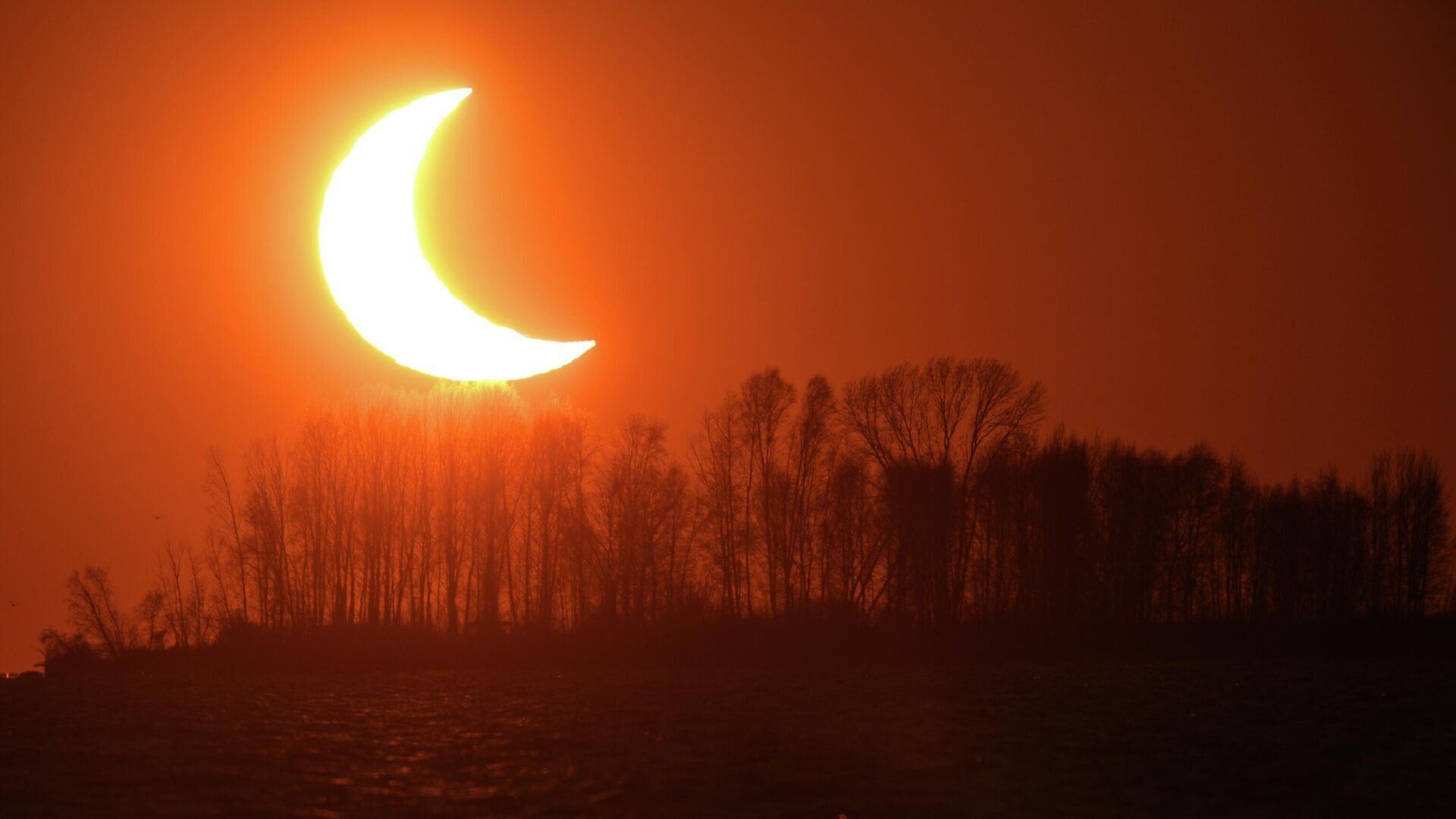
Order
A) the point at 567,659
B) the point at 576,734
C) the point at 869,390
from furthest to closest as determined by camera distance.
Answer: the point at 869,390 → the point at 567,659 → the point at 576,734

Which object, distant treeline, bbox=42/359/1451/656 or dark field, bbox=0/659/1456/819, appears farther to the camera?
distant treeline, bbox=42/359/1451/656

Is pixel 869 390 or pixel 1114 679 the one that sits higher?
pixel 869 390

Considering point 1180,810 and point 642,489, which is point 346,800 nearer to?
point 1180,810

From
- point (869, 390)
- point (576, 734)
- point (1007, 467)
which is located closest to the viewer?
point (576, 734)

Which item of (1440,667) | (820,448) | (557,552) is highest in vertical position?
(820,448)

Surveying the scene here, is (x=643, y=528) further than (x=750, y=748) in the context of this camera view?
Yes

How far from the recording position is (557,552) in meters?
90.8

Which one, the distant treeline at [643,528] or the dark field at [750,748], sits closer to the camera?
the dark field at [750,748]

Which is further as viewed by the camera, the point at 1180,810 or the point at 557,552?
the point at 557,552

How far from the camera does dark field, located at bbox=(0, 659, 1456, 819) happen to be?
2936 cm

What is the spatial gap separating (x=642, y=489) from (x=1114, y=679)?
3688 centimetres

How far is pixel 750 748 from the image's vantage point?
37.0m

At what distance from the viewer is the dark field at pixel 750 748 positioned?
29359 mm

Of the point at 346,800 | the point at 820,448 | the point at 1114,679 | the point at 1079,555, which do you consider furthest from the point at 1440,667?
the point at 346,800
